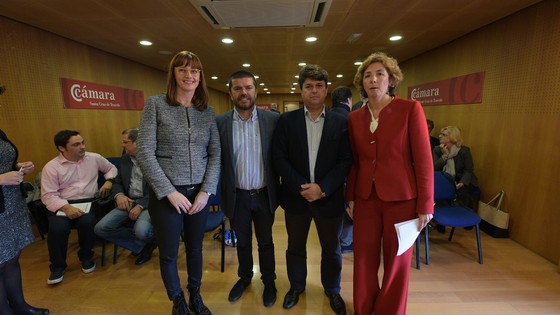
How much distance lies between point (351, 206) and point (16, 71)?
4072 millimetres

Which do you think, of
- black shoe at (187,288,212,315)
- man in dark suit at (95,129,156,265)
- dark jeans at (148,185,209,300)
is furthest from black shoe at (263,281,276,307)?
man in dark suit at (95,129,156,265)

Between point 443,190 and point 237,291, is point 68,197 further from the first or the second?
point 443,190

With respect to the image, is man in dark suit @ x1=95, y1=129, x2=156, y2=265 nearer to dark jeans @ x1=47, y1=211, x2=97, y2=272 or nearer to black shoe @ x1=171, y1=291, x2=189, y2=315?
dark jeans @ x1=47, y1=211, x2=97, y2=272

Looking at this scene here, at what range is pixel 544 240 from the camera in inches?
108

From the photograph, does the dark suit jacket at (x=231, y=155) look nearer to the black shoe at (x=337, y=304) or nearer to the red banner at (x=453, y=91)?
the black shoe at (x=337, y=304)

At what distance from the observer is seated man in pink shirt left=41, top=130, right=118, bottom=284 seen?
2.38 metres

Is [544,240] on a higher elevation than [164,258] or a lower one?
lower

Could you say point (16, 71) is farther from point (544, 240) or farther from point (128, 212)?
point (544, 240)

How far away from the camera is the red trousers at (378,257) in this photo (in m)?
1.61

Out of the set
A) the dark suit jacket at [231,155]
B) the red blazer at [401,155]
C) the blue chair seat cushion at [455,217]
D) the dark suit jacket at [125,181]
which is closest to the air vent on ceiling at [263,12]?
the dark suit jacket at [231,155]

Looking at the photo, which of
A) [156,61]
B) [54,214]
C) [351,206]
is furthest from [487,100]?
[156,61]

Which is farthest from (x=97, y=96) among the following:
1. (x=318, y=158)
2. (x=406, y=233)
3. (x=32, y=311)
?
(x=406, y=233)

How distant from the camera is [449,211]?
9.08 ft

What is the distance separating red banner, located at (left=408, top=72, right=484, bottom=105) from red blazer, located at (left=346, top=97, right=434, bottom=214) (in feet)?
9.42
